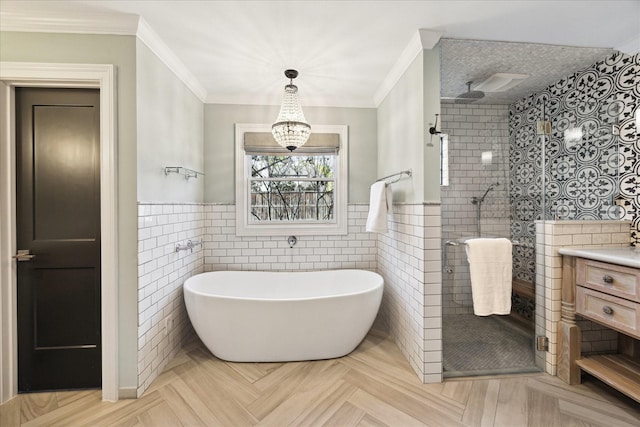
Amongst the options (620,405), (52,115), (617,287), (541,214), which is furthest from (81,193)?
(620,405)

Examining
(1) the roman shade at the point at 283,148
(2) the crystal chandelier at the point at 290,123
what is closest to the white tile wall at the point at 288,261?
(1) the roman shade at the point at 283,148

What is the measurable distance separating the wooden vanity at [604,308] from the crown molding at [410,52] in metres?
1.74

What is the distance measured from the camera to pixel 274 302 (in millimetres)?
2152

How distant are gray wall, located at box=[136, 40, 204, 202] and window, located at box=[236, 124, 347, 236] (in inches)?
20.1

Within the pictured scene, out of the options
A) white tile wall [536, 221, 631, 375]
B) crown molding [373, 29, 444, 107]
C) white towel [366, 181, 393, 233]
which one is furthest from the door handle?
white tile wall [536, 221, 631, 375]

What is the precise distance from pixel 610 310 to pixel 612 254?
13.4 inches

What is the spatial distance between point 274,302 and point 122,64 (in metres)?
1.91

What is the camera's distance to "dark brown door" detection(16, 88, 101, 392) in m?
1.93

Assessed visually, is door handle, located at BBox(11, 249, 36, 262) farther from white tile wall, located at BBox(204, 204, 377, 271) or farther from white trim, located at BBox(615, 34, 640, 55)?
white trim, located at BBox(615, 34, 640, 55)

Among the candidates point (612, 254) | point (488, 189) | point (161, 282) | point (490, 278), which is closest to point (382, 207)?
point (488, 189)

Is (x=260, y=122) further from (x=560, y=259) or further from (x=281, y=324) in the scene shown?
(x=560, y=259)

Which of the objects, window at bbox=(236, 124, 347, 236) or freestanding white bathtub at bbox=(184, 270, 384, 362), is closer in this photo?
freestanding white bathtub at bbox=(184, 270, 384, 362)

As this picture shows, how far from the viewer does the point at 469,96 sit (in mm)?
2189

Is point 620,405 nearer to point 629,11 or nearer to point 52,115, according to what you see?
point 629,11
